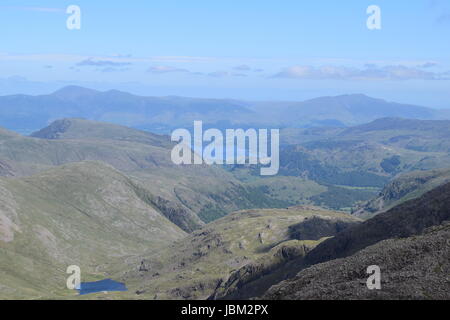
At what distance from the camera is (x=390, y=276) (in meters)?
91.2

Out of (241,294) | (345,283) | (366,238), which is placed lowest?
(241,294)

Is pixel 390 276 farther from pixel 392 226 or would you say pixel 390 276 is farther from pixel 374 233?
pixel 392 226

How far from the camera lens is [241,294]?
177m

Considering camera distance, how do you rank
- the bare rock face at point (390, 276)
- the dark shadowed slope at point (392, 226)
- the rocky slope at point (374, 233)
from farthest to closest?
the rocky slope at point (374, 233) < the dark shadowed slope at point (392, 226) < the bare rock face at point (390, 276)

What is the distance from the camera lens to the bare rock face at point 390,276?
269 ft

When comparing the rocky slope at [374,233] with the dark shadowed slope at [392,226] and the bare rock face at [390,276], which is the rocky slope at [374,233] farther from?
the bare rock face at [390,276]

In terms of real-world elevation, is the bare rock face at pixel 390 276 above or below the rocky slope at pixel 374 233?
above

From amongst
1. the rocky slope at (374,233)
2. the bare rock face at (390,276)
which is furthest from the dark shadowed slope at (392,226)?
the bare rock face at (390,276)

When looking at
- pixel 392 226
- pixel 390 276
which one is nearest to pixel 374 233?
pixel 392 226
